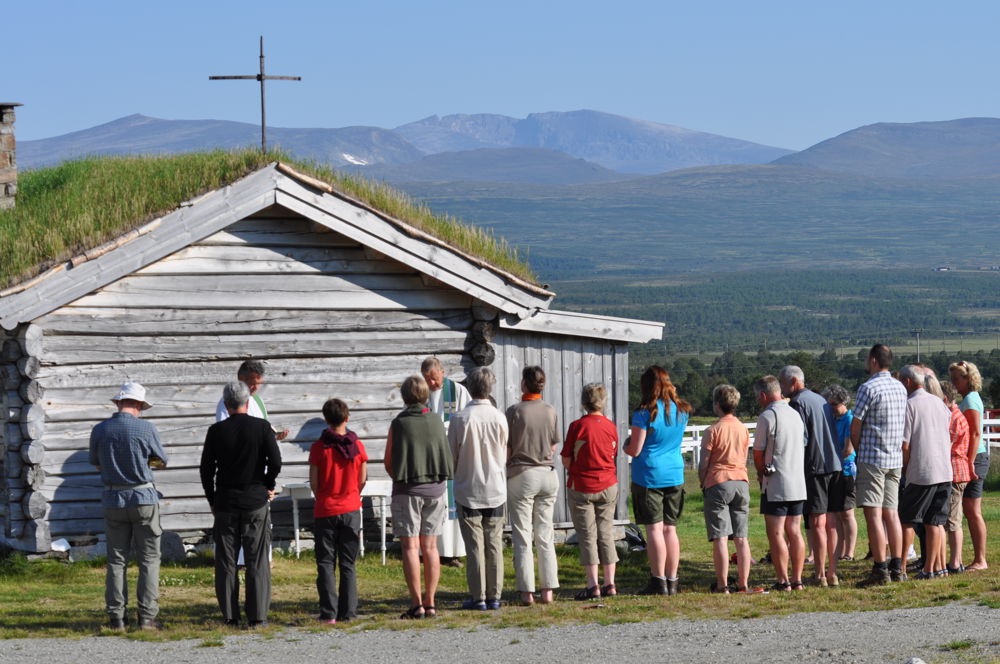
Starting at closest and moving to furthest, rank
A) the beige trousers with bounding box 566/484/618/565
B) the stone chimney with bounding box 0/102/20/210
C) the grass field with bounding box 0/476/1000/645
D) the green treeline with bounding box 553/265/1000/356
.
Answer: the grass field with bounding box 0/476/1000/645
the beige trousers with bounding box 566/484/618/565
the stone chimney with bounding box 0/102/20/210
the green treeline with bounding box 553/265/1000/356

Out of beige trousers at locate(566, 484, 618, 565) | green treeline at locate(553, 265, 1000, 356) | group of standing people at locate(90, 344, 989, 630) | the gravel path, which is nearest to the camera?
the gravel path

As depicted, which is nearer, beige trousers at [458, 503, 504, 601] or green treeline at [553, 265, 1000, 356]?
beige trousers at [458, 503, 504, 601]

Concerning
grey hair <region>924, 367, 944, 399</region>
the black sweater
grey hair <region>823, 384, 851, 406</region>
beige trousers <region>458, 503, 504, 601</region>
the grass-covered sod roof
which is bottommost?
beige trousers <region>458, 503, 504, 601</region>

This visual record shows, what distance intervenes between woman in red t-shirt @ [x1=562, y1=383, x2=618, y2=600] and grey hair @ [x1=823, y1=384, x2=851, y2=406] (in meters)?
2.12

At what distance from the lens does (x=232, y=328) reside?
12.7 meters

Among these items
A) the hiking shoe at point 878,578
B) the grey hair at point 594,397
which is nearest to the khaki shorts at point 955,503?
the hiking shoe at point 878,578

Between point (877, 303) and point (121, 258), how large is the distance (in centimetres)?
18721

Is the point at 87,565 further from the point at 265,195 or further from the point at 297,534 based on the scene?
the point at 265,195

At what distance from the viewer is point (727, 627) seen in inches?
361

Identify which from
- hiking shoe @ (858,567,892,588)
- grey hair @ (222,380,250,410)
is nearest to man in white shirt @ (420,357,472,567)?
grey hair @ (222,380,250,410)

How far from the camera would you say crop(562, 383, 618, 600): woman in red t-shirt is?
33.4ft

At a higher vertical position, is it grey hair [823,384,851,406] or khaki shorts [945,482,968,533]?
grey hair [823,384,851,406]

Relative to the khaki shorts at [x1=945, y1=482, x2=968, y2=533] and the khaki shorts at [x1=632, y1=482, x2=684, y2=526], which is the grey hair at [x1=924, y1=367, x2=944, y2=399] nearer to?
the khaki shorts at [x1=945, y1=482, x2=968, y2=533]

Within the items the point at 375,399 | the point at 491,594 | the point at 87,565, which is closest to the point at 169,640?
the point at 491,594
